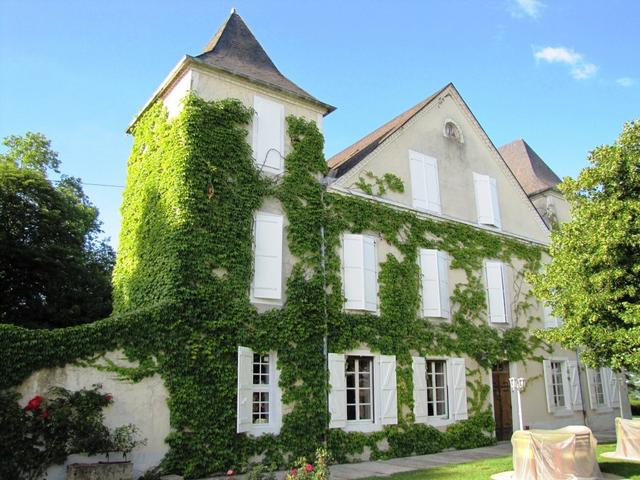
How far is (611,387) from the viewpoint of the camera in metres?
17.7

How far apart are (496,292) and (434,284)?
262cm

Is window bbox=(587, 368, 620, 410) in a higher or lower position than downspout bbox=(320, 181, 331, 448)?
lower

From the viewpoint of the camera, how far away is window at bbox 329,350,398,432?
1122 centimetres

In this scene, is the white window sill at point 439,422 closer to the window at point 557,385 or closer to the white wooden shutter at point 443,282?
the white wooden shutter at point 443,282

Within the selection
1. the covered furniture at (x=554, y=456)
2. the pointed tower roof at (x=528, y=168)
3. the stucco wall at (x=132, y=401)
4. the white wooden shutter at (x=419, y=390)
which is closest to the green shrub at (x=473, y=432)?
the white wooden shutter at (x=419, y=390)

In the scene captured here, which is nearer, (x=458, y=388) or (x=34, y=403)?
(x=34, y=403)

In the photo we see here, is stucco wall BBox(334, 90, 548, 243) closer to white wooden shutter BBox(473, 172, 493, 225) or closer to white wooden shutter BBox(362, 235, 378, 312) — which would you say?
white wooden shutter BBox(473, 172, 493, 225)

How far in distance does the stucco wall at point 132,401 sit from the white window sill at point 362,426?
4.03 meters

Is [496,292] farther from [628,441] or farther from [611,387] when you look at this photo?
[611,387]

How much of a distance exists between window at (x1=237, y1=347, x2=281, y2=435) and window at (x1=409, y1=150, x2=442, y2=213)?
6.25m

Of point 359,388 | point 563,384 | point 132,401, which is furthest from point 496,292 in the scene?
point 132,401

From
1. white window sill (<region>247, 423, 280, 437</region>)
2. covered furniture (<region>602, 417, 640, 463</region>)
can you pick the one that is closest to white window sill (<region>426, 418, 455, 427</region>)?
covered furniture (<region>602, 417, 640, 463</region>)

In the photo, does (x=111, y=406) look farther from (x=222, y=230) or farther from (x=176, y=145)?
(x=176, y=145)

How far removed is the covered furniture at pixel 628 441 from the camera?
1040 centimetres
